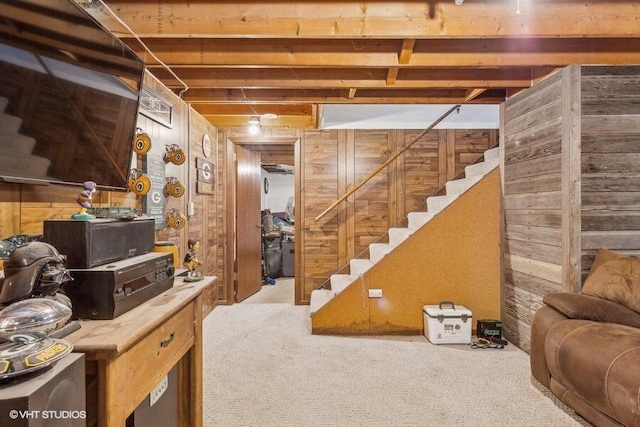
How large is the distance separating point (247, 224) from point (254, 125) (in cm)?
145

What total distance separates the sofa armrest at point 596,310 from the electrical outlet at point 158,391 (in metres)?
2.29

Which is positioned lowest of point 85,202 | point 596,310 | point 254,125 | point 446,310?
point 446,310

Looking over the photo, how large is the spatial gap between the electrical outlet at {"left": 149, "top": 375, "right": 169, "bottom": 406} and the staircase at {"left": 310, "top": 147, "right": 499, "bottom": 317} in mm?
1956

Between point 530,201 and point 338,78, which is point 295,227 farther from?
point 530,201

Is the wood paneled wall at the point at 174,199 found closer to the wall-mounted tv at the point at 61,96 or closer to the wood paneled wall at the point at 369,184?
the wall-mounted tv at the point at 61,96

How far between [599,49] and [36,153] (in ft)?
12.2

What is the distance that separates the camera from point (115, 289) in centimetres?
103

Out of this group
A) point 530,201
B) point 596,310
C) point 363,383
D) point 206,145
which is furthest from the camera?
point 206,145

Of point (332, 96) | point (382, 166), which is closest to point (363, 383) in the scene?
point (382, 166)

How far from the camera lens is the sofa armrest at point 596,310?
192 centimetres

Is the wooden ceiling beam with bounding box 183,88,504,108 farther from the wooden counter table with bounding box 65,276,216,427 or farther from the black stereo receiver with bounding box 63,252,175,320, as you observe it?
the black stereo receiver with bounding box 63,252,175,320

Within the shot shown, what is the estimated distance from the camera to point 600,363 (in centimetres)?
160

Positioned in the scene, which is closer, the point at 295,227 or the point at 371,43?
the point at 371,43

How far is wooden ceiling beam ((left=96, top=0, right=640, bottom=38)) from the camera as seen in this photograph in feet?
6.89
